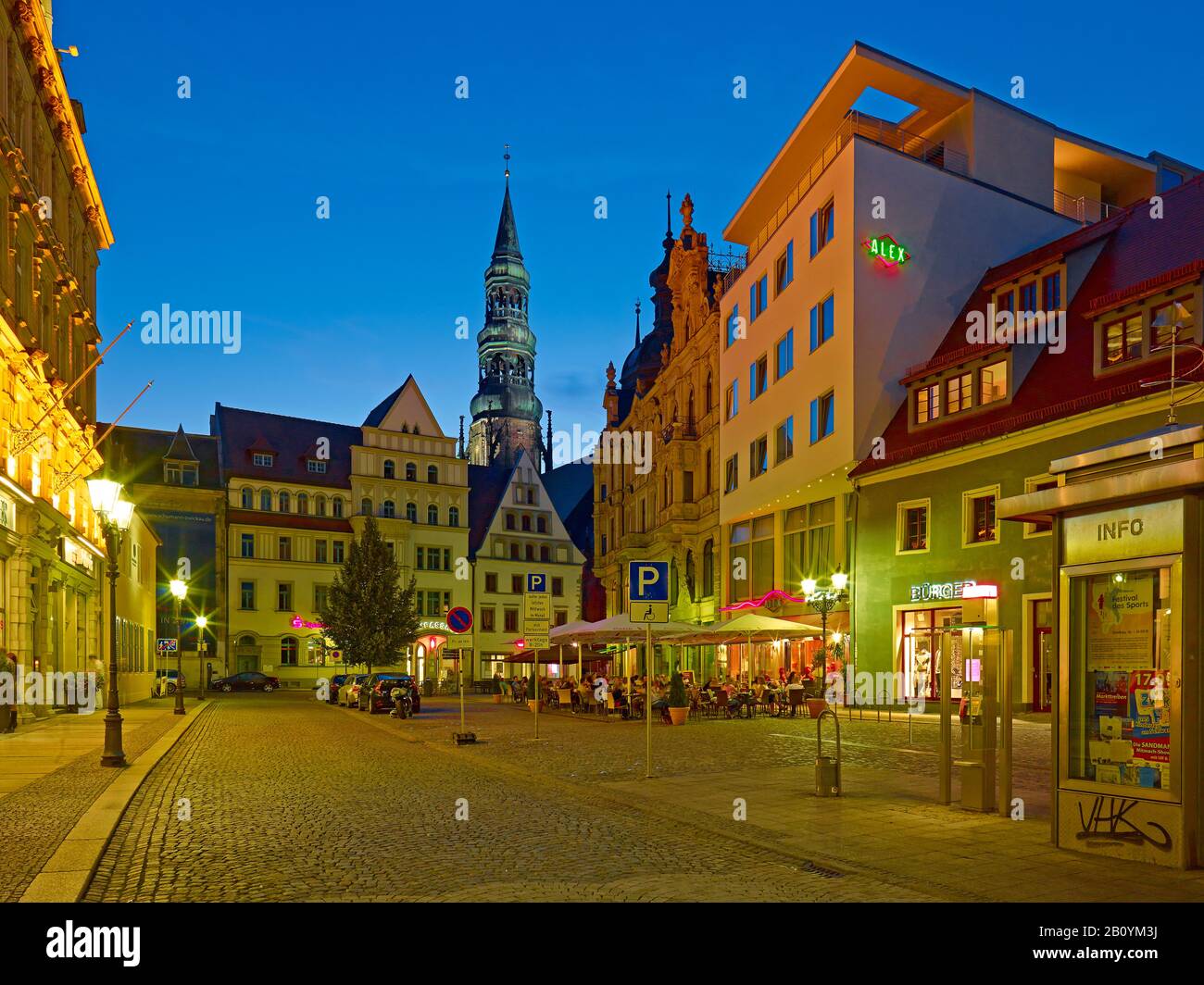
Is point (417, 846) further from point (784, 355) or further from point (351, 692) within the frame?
point (351, 692)

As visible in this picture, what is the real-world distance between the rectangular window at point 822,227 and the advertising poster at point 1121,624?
27575 millimetres

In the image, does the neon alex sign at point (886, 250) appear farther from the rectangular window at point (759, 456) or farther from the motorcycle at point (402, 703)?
the motorcycle at point (402, 703)

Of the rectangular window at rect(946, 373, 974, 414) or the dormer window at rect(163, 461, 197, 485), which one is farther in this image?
the dormer window at rect(163, 461, 197, 485)

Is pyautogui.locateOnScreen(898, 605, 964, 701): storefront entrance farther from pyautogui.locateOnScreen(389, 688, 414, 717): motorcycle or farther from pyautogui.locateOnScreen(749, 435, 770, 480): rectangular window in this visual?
pyautogui.locateOnScreen(389, 688, 414, 717): motorcycle

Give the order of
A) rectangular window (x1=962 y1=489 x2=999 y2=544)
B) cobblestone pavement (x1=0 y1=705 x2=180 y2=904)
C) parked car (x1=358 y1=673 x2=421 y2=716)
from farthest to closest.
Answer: parked car (x1=358 y1=673 x2=421 y2=716) → rectangular window (x1=962 y1=489 x2=999 y2=544) → cobblestone pavement (x1=0 y1=705 x2=180 y2=904)

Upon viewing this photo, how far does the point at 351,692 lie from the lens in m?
44.0

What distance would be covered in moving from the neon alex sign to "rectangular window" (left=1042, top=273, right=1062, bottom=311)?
454cm

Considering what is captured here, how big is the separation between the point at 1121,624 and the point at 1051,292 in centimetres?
2371

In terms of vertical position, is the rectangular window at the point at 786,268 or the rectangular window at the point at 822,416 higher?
the rectangular window at the point at 786,268

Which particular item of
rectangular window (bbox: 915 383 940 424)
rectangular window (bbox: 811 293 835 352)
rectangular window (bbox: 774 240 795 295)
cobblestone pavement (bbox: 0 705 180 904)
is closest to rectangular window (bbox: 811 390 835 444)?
rectangular window (bbox: 811 293 835 352)

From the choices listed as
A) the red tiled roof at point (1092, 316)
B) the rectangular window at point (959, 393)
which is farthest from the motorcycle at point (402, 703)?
the rectangular window at point (959, 393)

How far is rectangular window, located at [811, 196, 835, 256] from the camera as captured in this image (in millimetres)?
36406

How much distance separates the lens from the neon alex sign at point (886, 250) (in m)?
34.4
